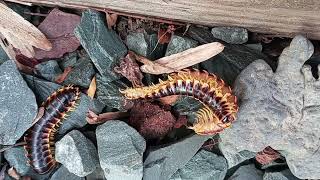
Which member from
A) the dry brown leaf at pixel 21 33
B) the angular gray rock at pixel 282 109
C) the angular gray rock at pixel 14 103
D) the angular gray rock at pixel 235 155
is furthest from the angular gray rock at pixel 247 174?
the dry brown leaf at pixel 21 33

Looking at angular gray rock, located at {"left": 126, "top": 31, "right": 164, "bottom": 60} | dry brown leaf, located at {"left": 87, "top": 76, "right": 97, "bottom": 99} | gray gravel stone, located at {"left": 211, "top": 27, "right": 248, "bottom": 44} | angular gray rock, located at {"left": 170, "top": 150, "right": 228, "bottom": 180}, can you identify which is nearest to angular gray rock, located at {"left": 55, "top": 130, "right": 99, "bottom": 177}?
dry brown leaf, located at {"left": 87, "top": 76, "right": 97, "bottom": 99}

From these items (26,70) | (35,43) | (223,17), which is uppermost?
(223,17)

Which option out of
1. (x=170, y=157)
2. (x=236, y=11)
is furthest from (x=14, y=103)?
(x=236, y=11)

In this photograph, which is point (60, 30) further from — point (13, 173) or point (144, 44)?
point (13, 173)

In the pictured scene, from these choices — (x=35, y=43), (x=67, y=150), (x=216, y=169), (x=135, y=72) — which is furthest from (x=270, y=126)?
(x=35, y=43)

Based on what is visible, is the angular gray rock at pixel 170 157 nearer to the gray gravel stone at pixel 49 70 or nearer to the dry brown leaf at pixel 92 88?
the dry brown leaf at pixel 92 88

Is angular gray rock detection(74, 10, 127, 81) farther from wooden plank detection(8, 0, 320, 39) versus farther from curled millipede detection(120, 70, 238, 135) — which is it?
curled millipede detection(120, 70, 238, 135)

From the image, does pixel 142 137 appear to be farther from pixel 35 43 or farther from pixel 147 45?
pixel 35 43
